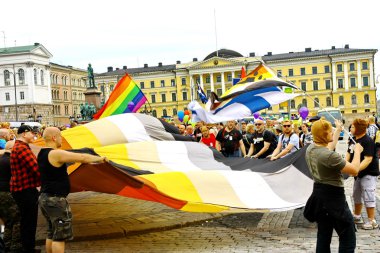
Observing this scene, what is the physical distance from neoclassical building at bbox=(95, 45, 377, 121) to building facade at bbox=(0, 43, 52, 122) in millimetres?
15354

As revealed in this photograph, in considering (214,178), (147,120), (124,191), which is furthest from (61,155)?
(147,120)

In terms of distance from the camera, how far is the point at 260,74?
10.6 m

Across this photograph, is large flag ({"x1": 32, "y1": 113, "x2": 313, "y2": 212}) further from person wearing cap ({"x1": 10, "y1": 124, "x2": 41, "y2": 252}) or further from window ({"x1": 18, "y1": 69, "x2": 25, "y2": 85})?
window ({"x1": 18, "y1": 69, "x2": 25, "y2": 85})

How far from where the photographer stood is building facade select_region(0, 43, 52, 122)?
101m

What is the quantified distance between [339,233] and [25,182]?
378 centimetres

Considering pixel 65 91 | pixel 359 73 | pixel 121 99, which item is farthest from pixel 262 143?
pixel 65 91

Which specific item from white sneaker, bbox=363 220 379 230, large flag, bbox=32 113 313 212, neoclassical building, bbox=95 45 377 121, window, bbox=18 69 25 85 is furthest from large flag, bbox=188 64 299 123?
window, bbox=18 69 25 85

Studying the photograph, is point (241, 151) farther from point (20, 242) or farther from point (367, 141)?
point (20, 242)

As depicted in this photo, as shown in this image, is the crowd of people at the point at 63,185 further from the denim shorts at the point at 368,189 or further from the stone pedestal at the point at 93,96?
the stone pedestal at the point at 93,96

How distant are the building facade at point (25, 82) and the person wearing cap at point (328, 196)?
98991mm

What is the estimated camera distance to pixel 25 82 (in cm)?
10250

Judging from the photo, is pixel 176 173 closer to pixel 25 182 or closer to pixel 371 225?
pixel 25 182

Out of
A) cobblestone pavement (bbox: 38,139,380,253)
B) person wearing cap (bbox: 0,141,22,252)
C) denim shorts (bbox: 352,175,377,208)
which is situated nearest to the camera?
person wearing cap (bbox: 0,141,22,252)

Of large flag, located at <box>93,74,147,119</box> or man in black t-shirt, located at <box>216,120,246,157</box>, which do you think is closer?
large flag, located at <box>93,74,147,119</box>
